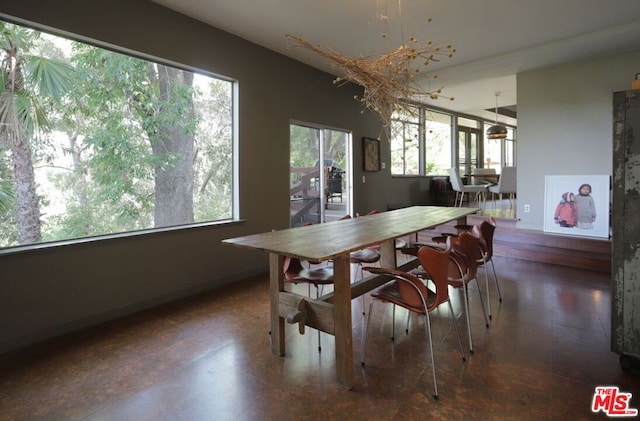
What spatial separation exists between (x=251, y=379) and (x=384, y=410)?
0.83 meters

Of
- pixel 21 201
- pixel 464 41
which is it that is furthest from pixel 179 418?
pixel 464 41

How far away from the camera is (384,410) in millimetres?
1849

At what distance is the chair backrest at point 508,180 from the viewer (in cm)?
635

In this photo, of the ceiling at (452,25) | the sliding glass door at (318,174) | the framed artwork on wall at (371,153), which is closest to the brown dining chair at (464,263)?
the ceiling at (452,25)

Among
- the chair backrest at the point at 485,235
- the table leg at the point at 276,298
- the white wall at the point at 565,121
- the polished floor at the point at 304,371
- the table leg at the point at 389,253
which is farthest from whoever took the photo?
the white wall at the point at 565,121

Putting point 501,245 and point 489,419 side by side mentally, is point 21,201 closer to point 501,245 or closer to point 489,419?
point 489,419

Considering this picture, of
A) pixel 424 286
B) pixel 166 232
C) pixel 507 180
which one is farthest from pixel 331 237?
pixel 507 180

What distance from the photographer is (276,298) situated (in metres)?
2.40

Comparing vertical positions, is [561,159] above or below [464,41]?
below

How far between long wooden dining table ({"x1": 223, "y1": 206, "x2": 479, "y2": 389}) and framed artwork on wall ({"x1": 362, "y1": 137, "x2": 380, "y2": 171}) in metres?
3.61

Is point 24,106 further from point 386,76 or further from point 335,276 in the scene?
point 386,76

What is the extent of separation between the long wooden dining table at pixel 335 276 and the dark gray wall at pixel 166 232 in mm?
1494

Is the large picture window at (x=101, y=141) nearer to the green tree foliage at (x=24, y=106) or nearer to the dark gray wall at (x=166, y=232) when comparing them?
the green tree foliage at (x=24, y=106)

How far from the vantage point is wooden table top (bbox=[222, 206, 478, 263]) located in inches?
78.9
